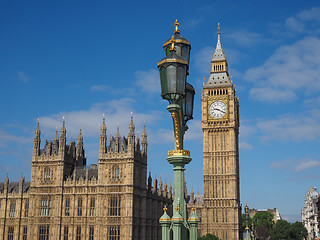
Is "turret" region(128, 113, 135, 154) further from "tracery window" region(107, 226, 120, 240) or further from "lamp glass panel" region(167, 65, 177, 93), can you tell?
"lamp glass panel" region(167, 65, 177, 93)

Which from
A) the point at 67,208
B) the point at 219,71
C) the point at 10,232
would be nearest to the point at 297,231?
the point at 219,71

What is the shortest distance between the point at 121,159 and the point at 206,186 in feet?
94.6

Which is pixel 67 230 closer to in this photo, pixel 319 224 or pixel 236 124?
pixel 236 124

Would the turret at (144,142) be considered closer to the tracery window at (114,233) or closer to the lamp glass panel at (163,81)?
the tracery window at (114,233)

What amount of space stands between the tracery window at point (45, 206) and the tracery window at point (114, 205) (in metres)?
11.4

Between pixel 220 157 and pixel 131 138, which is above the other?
pixel 220 157

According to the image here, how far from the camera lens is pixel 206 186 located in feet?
301

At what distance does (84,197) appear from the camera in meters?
70.2

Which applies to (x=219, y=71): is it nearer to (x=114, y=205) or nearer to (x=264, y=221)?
(x=114, y=205)

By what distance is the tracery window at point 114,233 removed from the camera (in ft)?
220

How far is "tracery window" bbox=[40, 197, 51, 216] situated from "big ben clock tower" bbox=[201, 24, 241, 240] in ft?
112

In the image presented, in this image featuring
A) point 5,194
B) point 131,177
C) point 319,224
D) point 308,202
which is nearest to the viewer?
point 131,177

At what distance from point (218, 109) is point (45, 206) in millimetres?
43794

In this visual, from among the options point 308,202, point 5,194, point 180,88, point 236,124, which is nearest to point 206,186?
point 236,124
